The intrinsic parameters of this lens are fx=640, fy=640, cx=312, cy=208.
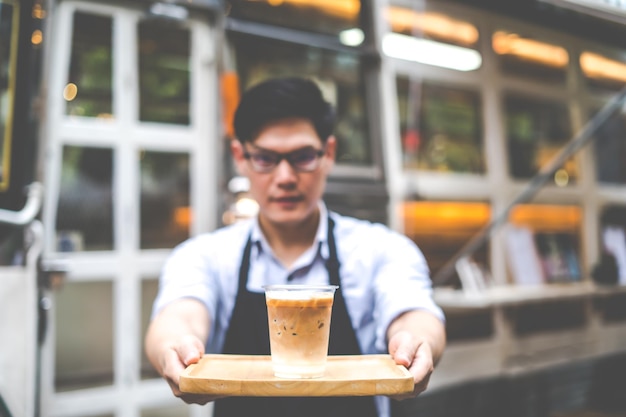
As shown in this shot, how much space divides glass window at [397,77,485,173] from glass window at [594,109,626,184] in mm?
1472

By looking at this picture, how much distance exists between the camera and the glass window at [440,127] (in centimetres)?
526

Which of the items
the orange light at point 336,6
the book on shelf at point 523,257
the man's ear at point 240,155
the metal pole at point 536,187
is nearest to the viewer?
the man's ear at point 240,155

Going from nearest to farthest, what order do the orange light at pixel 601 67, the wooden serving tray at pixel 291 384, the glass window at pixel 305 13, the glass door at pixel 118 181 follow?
the wooden serving tray at pixel 291 384, the glass door at pixel 118 181, the glass window at pixel 305 13, the orange light at pixel 601 67

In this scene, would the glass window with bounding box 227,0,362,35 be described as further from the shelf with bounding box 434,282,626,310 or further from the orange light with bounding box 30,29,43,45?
the shelf with bounding box 434,282,626,310

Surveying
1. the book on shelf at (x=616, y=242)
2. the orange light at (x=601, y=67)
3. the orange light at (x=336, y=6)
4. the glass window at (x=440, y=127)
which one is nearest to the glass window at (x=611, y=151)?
the orange light at (x=601, y=67)

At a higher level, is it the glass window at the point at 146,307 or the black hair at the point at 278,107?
the black hair at the point at 278,107

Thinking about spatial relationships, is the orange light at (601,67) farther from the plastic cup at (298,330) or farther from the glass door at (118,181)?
the plastic cup at (298,330)

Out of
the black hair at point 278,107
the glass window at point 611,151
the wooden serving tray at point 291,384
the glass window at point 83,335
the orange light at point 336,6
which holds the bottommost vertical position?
the glass window at point 83,335

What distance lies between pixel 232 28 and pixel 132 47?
0.69 meters

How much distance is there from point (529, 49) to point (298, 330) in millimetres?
5271

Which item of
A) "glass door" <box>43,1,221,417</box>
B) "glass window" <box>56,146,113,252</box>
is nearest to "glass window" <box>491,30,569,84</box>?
"glass door" <box>43,1,221,417</box>

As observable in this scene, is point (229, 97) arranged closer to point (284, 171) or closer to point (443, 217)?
point (443, 217)

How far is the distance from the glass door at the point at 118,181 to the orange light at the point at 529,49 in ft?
9.16

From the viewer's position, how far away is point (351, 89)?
5129mm
